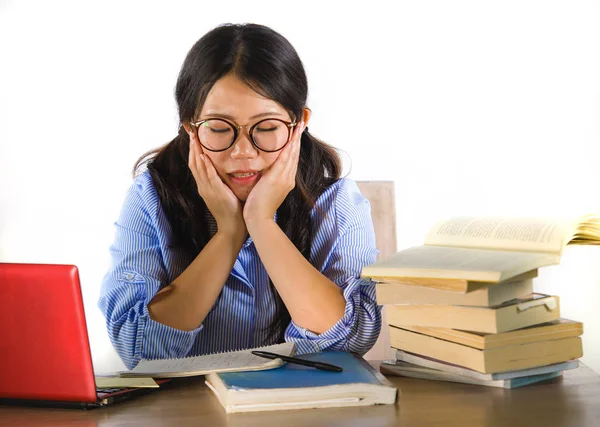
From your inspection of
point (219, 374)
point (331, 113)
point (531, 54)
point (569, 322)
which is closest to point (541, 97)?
point (531, 54)

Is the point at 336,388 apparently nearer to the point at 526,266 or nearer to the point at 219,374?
the point at 219,374

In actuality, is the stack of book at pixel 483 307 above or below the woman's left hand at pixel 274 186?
below

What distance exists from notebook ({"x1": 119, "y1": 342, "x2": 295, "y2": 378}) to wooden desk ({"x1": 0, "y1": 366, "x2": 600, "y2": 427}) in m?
0.04

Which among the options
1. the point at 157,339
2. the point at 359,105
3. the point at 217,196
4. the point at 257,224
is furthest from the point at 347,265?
the point at 359,105

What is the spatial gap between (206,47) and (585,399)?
3.33 ft

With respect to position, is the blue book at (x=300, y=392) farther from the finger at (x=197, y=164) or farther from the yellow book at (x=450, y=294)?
the finger at (x=197, y=164)

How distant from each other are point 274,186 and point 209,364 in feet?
1.66

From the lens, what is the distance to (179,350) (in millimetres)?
1609

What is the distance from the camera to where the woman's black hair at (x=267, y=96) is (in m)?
1.67

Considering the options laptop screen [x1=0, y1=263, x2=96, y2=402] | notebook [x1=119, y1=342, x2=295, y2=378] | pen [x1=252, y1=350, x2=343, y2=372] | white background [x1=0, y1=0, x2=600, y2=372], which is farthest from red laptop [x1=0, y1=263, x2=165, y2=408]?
white background [x1=0, y1=0, x2=600, y2=372]

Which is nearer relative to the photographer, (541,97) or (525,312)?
(525,312)

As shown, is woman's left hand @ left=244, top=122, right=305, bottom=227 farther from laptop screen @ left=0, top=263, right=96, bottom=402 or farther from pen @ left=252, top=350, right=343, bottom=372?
laptop screen @ left=0, top=263, right=96, bottom=402

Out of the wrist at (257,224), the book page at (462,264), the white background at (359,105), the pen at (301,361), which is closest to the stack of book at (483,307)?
the book page at (462,264)

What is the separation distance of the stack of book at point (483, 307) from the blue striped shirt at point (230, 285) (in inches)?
8.5
